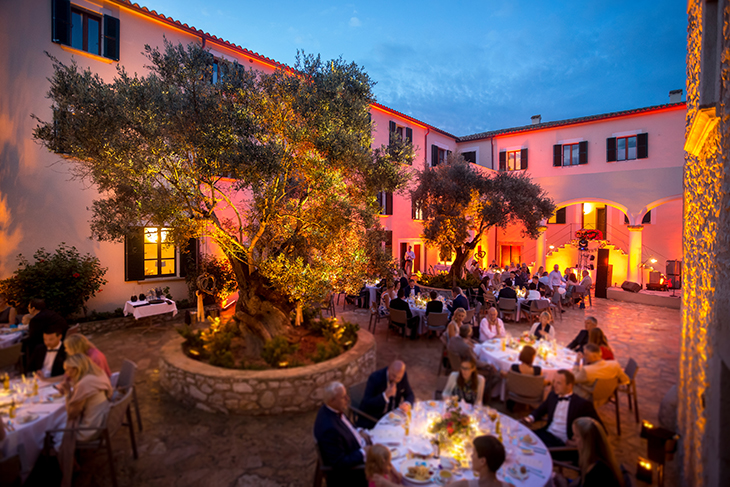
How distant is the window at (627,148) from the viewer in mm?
17641

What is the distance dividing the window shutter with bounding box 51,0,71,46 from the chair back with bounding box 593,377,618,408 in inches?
558

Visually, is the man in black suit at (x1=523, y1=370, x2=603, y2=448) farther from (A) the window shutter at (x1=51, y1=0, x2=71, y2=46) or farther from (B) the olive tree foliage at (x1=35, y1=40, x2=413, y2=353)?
(A) the window shutter at (x1=51, y1=0, x2=71, y2=46)

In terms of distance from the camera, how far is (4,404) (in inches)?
A: 158

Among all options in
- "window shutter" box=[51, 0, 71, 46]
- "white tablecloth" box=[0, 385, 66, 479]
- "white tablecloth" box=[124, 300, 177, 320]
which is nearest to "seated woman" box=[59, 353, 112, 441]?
"white tablecloth" box=[0, 385, 66, 479]

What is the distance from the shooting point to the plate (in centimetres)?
292

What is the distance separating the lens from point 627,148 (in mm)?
18219

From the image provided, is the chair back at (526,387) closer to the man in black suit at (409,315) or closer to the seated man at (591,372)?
the seated man at (591,372)

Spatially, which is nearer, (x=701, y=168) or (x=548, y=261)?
(x=701, y=168)

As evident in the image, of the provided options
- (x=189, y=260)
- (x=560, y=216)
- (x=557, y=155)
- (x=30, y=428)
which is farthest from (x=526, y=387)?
(x=560, y=216)

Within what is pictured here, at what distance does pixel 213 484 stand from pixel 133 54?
39.2ft

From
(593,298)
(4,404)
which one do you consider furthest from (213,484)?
(593,298)

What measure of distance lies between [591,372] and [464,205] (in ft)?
33.0

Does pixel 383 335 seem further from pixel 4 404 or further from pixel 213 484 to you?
pixel 4 404

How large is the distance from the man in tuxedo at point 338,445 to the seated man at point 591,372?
10.1 ft
